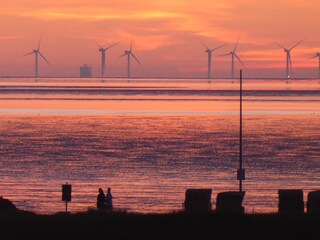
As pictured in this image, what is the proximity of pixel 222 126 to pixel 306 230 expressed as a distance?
83.5 meters

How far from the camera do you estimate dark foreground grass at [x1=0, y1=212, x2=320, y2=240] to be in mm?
25516

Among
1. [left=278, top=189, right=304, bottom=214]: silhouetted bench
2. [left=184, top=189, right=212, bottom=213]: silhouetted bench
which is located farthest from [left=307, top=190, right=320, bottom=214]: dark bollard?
[left=184, top=189, right=212, bottom=213]: silhouetted bench

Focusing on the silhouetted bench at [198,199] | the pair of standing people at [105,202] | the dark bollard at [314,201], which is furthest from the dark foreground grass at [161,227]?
the pair of standing people at [105,202]

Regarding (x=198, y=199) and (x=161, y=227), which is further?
(x=198, y=199)

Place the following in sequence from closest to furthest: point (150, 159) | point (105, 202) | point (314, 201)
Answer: point (314, 201), point (105, 202), point (150, 159)

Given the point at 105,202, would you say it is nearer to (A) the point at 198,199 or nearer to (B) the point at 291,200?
(A) the point at 198,199

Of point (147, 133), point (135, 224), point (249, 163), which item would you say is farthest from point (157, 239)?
point (147, 133)

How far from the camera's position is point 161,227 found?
1023 inches

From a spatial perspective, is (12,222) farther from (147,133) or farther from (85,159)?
(147,133)

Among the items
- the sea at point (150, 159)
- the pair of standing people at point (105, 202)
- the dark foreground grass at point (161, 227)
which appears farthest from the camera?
the sea at point (150, 159)

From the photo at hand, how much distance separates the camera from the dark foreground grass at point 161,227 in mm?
25516

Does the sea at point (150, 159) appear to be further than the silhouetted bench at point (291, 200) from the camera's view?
Yes

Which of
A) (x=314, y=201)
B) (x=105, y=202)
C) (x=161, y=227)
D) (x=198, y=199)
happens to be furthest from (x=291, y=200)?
(x=161, y=227)

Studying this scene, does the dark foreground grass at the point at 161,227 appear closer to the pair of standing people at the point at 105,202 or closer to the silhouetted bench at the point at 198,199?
the silhouetted bench at the point at 198,199
